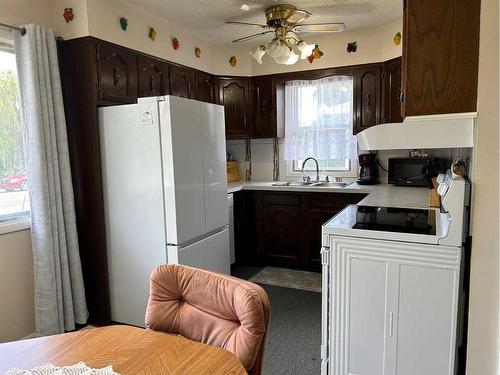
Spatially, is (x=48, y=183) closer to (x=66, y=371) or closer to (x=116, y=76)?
(x=116, y=76)

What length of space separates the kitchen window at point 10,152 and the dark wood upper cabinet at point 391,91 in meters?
2.96

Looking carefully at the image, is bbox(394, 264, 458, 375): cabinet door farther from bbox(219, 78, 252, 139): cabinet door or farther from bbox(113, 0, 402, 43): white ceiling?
bbox(219, 78, 252, 139): cabinet door

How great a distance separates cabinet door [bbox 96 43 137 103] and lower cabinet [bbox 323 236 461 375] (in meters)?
1.87

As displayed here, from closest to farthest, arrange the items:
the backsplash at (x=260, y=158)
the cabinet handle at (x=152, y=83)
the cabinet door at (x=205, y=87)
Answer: the cabinet handle at (x=152, y=83), the cabinet door at (x=205, y=87), the backsplash at (x=260, y=158)

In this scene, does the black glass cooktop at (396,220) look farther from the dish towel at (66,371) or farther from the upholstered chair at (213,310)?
the dish towel at (66,371)

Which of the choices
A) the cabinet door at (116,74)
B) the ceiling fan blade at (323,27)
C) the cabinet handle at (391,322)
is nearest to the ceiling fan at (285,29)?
the ceiling fan blade at (323,27)

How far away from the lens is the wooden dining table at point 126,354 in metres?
0.97

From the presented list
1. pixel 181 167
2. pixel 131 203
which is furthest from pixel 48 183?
pixel 181 167

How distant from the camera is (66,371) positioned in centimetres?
94

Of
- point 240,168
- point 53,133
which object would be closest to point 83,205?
point 53,133

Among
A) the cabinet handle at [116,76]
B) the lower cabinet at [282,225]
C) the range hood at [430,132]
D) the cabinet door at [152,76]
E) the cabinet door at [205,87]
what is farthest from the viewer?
the cabinet door at [205,87]

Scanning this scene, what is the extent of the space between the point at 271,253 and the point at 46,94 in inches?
98.2

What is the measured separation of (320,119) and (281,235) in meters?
1.32

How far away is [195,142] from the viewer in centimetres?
255
